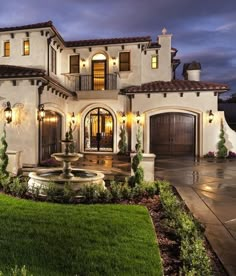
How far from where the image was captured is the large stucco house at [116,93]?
14820 mm

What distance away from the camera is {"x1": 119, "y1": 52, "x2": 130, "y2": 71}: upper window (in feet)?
57.9

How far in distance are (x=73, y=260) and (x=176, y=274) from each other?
139 cm

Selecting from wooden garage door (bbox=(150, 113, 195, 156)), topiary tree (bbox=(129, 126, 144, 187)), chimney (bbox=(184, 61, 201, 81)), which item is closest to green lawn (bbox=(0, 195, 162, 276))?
topiary tree (bbox=(129, 126, 144, 187))

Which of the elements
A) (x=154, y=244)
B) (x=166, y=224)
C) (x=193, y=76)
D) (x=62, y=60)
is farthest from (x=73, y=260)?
(x=193, y=76)

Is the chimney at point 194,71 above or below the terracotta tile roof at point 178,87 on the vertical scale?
above

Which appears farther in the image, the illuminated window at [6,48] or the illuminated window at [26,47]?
the illuminated window at [6,48]

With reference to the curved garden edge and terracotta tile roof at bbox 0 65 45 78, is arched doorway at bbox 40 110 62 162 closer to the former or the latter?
terracotta tile roof at bbox 0 65 45 78

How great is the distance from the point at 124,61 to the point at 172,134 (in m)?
5.53

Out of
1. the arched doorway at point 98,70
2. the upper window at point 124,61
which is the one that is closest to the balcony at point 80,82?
the arched doorway at point 98,70

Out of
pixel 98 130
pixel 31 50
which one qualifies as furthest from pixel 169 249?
pixel 98 130

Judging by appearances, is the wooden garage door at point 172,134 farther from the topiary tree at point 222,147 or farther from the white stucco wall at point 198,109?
the topiary tree at point 222,147

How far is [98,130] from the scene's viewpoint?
19062mm

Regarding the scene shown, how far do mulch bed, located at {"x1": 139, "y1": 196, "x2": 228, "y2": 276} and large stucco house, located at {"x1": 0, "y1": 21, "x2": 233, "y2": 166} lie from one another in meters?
9.28

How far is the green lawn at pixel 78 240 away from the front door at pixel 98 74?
43.6 ft
